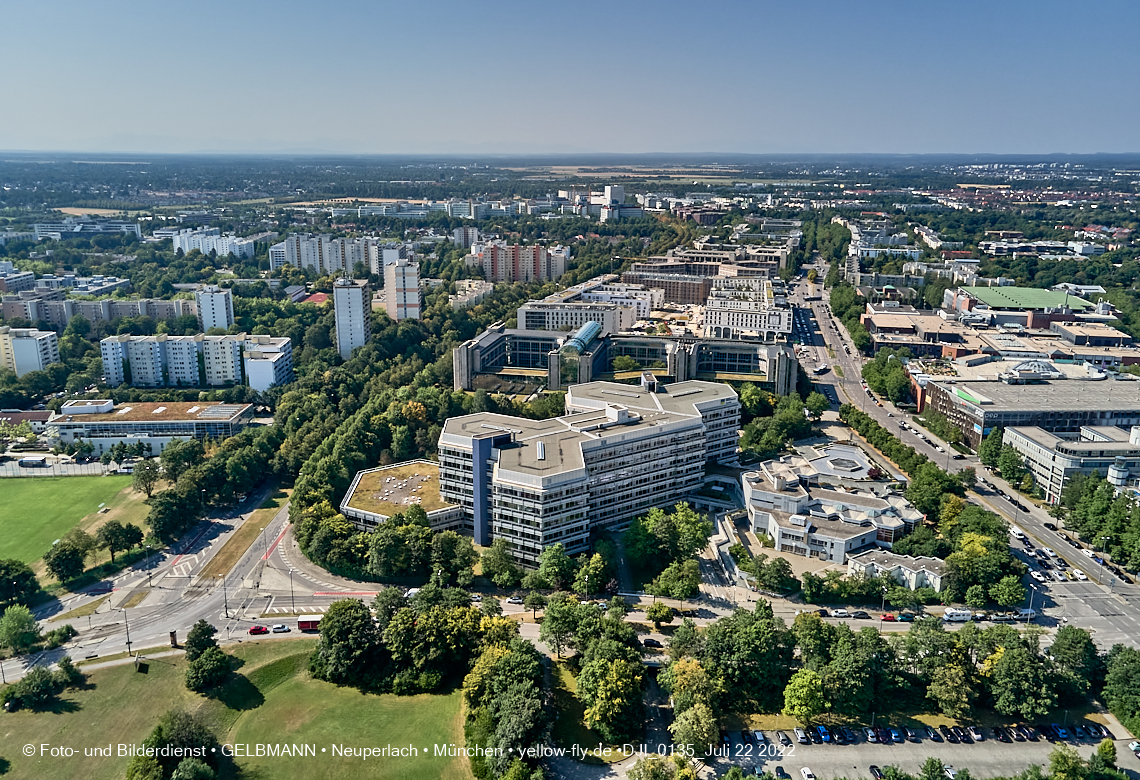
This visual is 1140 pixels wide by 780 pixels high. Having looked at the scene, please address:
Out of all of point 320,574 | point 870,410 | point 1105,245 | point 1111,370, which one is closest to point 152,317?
point 320,574

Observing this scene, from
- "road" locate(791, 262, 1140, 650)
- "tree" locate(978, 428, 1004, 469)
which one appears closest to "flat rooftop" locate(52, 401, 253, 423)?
"road" locate(791, 262, 1140, 650)

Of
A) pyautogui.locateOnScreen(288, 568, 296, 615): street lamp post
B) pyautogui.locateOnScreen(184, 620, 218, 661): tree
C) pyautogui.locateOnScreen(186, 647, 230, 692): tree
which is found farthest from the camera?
pyautogui.locateOnScreen(288, 568, 296, 615): street lamp post

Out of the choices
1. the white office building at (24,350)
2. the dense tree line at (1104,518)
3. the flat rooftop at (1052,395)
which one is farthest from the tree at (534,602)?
the white office building at (24,350)

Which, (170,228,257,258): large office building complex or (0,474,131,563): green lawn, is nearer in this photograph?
(0,474,131,563): green lawn

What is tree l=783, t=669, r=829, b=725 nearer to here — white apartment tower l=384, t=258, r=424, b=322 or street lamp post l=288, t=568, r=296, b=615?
street lamp post l=288, t=568, r=296, b=615

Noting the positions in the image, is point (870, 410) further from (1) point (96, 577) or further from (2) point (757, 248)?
(2) point (757, 248)

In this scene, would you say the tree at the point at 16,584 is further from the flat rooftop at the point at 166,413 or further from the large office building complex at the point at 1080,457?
the large office building complex at the point at 1080,457

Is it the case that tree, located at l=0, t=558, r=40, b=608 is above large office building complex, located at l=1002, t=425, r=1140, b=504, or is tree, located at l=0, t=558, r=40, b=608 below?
below

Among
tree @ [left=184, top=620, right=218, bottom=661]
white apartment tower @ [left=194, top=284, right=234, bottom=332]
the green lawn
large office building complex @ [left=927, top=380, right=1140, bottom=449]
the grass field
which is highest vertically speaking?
white apartment tower @ [left=194, top=284, right=234, bottom=332]
